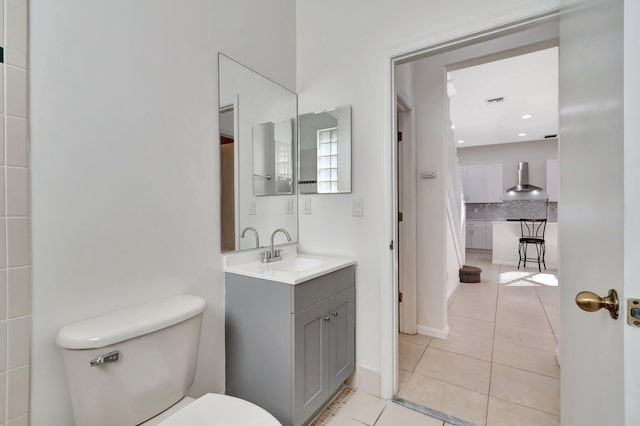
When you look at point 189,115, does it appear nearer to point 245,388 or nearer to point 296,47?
point 296,47

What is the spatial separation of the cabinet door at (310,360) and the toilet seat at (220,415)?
379mm

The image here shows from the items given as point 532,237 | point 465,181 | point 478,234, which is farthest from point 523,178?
point 532,237

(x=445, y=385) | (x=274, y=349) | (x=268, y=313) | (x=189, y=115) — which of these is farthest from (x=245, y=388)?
(x=189, y=115)

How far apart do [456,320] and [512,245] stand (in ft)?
12.5

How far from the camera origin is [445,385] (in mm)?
1917

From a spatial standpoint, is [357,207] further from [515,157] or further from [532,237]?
[515,157]

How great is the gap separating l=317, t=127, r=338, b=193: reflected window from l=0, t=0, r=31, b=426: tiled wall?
4.85 ft

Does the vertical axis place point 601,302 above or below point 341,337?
above

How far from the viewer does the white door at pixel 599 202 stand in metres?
0.59

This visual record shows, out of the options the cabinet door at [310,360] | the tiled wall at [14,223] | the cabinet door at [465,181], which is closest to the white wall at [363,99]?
the cabinet door at [310,360]

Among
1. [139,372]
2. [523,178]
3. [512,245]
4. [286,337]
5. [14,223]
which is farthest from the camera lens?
[523,178]

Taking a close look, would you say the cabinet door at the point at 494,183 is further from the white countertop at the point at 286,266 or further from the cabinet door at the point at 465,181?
the white countertop at the point at 286,266

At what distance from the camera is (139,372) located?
1.04m

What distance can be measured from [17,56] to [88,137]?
29 cm
